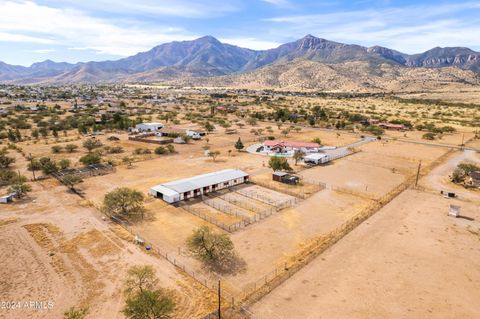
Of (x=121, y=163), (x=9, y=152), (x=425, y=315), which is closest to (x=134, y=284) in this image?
(x=425, y=315)

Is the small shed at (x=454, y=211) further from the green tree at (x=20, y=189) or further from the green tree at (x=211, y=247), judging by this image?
the green tree at (x=20, y=189)

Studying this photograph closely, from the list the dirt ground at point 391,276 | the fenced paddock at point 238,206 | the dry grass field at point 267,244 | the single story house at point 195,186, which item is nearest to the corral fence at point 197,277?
the dry grass field at point 267,244

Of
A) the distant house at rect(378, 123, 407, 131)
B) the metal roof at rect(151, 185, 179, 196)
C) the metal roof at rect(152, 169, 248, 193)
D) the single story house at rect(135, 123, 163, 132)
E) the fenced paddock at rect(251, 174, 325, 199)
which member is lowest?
the fenced paddock at rect(251, 174, 325, 199)

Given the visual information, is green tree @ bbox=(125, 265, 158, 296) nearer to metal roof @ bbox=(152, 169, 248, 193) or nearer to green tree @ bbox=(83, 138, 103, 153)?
metal roof @ bbox=(152, 169, 248, 193)

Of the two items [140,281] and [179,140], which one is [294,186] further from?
[179,140]

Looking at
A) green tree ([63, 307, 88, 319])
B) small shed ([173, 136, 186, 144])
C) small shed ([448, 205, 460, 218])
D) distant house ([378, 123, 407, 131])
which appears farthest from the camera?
distant house ([378, 123, 407, 131])

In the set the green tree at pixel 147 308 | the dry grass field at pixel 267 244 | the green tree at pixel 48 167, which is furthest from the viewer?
the green tree at pixel 48 167

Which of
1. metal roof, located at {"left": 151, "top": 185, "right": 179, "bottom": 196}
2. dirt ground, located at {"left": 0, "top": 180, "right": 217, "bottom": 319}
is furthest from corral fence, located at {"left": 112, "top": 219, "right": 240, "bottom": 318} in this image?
metal roof, located at {"left": 151, "top": 185, "right": 179, "bottom": 196}
